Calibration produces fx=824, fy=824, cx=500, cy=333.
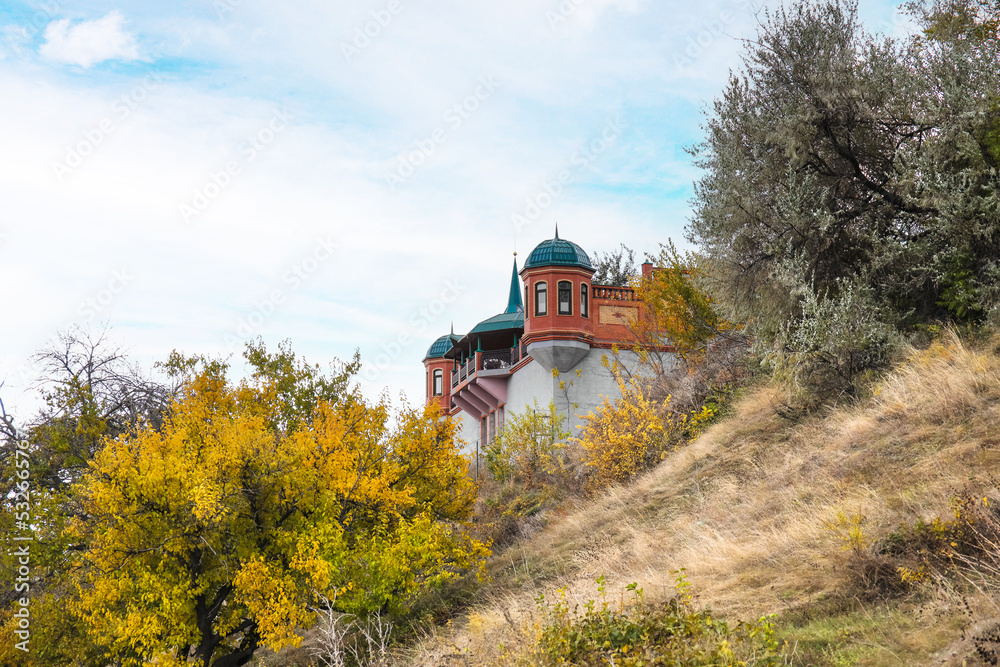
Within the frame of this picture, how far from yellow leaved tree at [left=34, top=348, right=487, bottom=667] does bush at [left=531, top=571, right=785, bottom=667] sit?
6311mm

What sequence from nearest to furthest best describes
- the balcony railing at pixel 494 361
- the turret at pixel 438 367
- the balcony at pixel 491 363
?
the balcony at pixel 491 363, the balcony railing at pixel 494 361, the turret at pixel 438 367

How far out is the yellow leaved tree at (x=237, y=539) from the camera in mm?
12539

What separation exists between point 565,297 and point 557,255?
4.83 ft

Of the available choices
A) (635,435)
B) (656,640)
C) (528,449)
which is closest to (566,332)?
(528,449)

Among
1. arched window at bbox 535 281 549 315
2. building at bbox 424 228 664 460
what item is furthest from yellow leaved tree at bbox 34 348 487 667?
arched window at bbox 535 281 549 315

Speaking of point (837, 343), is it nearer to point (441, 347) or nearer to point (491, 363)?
point (491, 363)

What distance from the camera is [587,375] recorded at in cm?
2792

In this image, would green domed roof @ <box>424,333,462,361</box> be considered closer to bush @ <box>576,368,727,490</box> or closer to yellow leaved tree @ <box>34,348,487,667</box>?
bush @ <box>576,368,727,490</box>

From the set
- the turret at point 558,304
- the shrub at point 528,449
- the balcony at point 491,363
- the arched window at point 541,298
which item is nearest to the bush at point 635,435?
the shrub at point 528,449

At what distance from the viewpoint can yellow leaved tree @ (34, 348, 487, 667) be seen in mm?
12539

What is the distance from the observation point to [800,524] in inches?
343

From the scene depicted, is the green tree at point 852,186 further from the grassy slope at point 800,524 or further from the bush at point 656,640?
the bush at point 656,640

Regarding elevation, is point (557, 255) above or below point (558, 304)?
above

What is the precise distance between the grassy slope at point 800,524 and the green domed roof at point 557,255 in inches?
535
